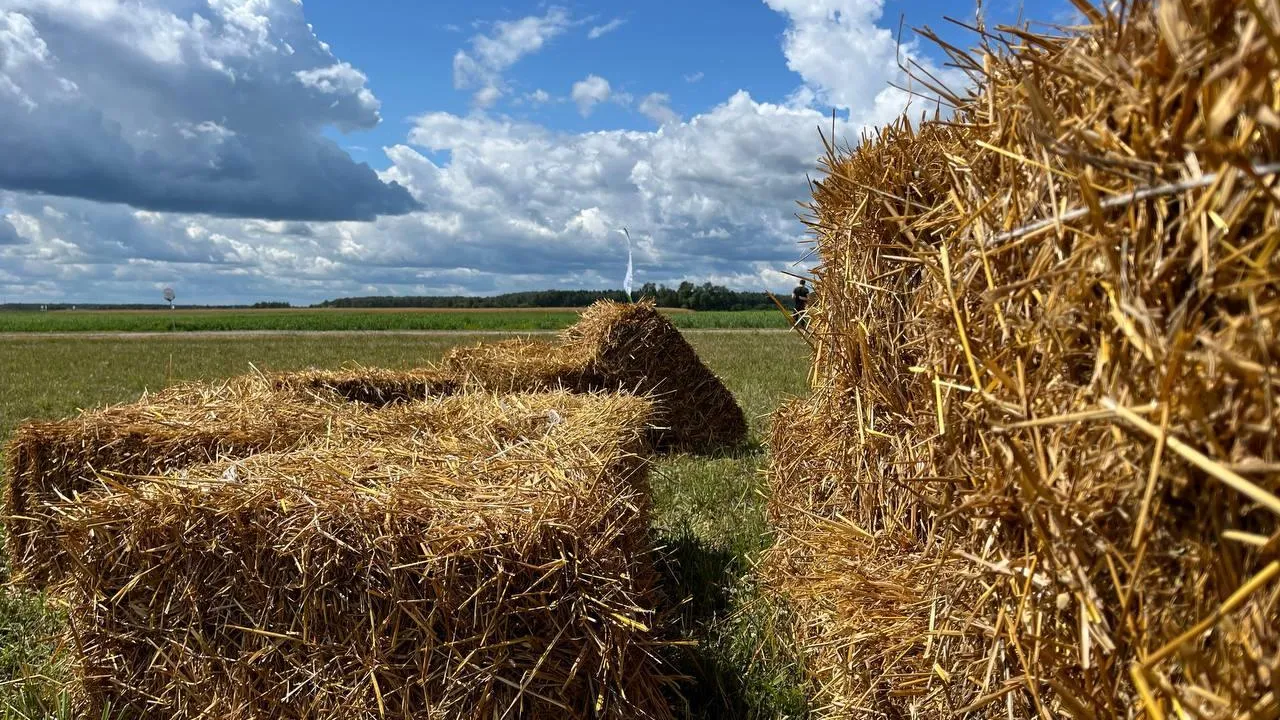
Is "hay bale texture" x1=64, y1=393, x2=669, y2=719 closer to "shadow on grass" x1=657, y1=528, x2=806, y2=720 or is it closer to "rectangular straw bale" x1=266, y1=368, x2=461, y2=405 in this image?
"shadow on grass" x1=657, y1=528, x2=806, y2=720

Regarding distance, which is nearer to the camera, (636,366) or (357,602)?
(357,602)

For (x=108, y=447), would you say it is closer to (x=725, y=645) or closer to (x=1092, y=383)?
(x=725, y=645)

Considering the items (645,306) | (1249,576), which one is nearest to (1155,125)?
(1249,576)

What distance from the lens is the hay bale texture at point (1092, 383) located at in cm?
152

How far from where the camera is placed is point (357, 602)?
2906 millimetres

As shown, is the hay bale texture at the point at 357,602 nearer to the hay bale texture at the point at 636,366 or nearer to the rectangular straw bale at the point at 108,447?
the rectangular straw bale at the point at 108,447

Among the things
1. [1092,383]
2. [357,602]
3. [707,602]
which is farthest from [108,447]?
[1092,383]

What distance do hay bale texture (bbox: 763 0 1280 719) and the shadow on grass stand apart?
0.58 metres

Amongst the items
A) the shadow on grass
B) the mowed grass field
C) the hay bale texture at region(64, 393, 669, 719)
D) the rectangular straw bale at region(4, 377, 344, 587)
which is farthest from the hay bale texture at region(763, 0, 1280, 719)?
the rectangular straw bale at region(4, 377, 344, 587)

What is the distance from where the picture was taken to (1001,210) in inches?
89.2

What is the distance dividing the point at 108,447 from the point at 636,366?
552cm

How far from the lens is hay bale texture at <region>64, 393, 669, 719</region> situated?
2.86 metres

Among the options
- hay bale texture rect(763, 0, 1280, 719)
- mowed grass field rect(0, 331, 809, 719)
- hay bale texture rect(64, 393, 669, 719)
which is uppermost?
hay bale texture rect(763, 0, 1280, 719)

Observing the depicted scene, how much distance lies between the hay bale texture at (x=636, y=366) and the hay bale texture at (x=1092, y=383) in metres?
5.94
